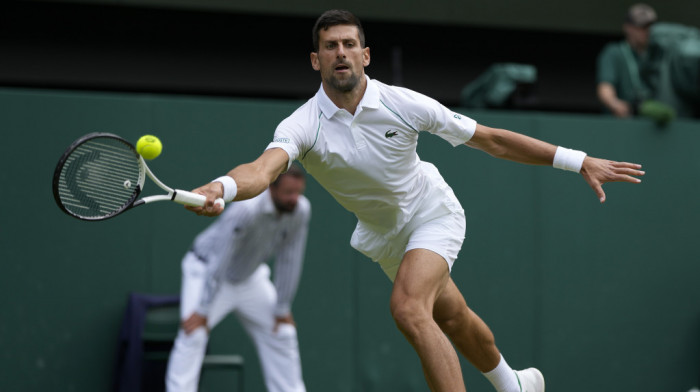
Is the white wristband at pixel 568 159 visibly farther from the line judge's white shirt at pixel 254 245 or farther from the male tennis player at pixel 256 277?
the line judge's white shirt at pixel 254 245

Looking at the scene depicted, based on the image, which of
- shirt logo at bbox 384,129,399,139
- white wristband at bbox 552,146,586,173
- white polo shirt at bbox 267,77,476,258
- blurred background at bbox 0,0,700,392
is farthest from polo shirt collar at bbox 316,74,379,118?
blurred background at bbox 0,0,700,392

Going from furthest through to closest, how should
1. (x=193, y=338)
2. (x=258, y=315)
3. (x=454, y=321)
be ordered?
1. (x=258, y=315)
2. (x=193, y=338)
3. (x=454, y=321)

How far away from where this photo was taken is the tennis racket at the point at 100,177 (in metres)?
3.74

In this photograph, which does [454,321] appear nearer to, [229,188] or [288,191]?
[229,188]

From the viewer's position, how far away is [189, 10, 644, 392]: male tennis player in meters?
4.25

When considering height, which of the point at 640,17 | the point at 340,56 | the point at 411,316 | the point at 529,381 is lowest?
the point at 529,381

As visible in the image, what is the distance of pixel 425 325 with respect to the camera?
421 centimetres

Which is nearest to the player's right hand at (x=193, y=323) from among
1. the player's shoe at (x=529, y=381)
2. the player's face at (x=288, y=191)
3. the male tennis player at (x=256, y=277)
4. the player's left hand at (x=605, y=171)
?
the male tennis player at (x=256, y=277)

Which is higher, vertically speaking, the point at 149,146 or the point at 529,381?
the point at 149,146

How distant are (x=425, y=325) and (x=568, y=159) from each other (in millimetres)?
1065

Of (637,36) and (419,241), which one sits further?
(637,36)

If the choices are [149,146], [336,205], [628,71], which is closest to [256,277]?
[336,205]

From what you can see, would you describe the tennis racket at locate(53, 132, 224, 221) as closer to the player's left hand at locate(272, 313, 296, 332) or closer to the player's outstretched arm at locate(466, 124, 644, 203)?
the player's outstretched arm at locate(466, 124, 644, 203)

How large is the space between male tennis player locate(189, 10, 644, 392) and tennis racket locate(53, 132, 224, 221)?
1.86 ft
